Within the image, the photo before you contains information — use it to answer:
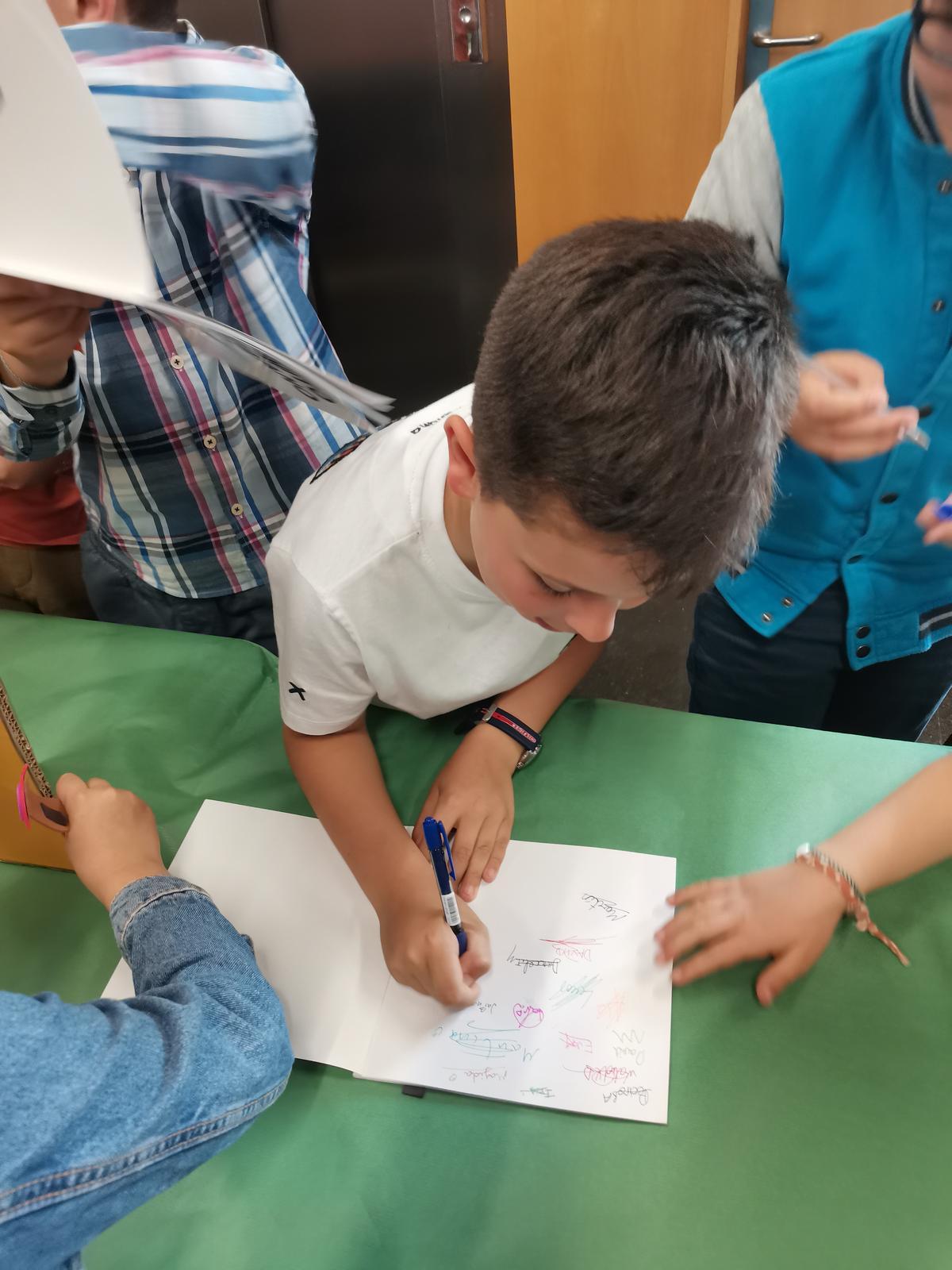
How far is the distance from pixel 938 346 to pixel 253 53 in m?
0.58

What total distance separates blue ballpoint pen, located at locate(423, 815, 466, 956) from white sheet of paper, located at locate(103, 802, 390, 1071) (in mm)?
70

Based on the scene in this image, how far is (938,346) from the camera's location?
2.39ft

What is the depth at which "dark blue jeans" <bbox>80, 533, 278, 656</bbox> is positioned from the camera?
43.6 inches

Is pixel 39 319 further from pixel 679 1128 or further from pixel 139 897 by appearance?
pixel 679 1128

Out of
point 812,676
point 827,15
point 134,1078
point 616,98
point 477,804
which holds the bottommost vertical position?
point 812,676

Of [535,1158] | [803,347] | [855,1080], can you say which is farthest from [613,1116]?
[803,347]

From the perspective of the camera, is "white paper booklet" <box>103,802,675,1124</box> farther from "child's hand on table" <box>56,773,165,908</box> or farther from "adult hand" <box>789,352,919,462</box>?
"adult hand" <box>789,352,919,462</box>

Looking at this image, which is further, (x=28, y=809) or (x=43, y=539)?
(x=43, y=539)

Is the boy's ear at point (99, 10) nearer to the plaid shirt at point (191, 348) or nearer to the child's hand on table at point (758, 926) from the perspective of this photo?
the plaid shirt at point (191, 348)

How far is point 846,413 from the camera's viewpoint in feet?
2.08
